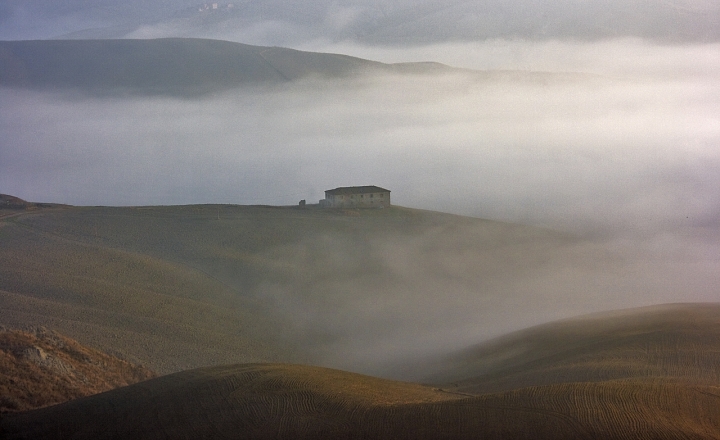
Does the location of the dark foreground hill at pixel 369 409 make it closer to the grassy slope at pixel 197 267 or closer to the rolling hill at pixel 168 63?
the grassy slope at pixel 197 267

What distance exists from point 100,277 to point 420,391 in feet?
79.4

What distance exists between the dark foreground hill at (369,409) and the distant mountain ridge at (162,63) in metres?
128

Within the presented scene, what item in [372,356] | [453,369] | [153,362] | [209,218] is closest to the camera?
[153,362]

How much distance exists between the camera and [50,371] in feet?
80.9

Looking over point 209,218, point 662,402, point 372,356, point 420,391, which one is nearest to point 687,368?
point 662,402

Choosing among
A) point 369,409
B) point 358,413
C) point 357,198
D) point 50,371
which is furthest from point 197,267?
point 358,413

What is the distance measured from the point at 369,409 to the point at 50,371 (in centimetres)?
1163

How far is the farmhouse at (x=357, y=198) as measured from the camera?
72.4m

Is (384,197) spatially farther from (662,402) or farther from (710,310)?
(662,402)

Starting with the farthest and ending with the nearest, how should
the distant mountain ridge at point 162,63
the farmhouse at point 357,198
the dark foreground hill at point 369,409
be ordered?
1. the distant mountain ridge at point 162,63
2. the farmhouse at point 357,198
3. the dark foreground hill at point 369,409

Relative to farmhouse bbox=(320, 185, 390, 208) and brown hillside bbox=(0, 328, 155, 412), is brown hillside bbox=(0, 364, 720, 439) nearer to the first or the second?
brown hillside bbox=(0, 328, 155, 412)

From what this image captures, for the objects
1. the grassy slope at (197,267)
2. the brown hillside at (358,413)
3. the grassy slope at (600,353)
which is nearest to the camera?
the brown hillside at (358,413)

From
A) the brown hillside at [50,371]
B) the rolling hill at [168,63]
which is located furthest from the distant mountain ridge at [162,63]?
the brown hillside at [50,371]

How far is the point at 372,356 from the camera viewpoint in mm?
38188
